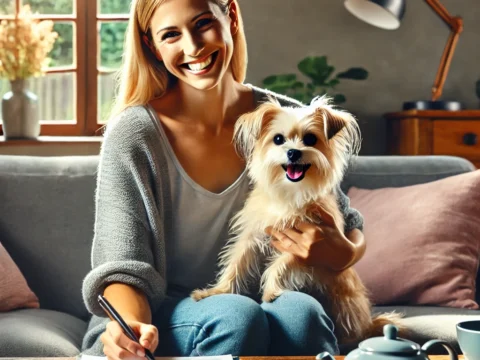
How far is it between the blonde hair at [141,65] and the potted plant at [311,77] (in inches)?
67.9

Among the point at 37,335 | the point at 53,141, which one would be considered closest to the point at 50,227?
the point at 37,335

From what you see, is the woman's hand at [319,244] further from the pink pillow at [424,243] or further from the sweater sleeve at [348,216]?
the pink pillow at [424,243]

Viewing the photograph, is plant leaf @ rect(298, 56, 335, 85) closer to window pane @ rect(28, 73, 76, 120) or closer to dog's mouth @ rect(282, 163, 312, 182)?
window pane @ rect(28, 73, 76, 120)

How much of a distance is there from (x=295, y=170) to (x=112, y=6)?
8.36 ft

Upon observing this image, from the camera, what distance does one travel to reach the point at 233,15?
5.71 ft

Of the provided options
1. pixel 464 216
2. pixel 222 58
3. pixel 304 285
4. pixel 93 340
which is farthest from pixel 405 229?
pixel 93 340

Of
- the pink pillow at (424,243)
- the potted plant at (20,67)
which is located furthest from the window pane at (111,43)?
the pink pillow at (424,243)

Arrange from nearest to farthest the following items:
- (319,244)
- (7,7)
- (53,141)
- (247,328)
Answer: (247,328)
(319,244)
(53,141)
(7,7)

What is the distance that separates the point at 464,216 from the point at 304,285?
810 mm

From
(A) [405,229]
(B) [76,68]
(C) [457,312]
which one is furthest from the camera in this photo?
(B) [76,68]

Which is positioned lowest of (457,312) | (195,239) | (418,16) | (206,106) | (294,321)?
(457,312)

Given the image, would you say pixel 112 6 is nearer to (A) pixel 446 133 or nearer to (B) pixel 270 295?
(A) pixel 446 133

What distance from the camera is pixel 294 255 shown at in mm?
1544

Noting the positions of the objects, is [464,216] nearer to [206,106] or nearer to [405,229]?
[405,229]
